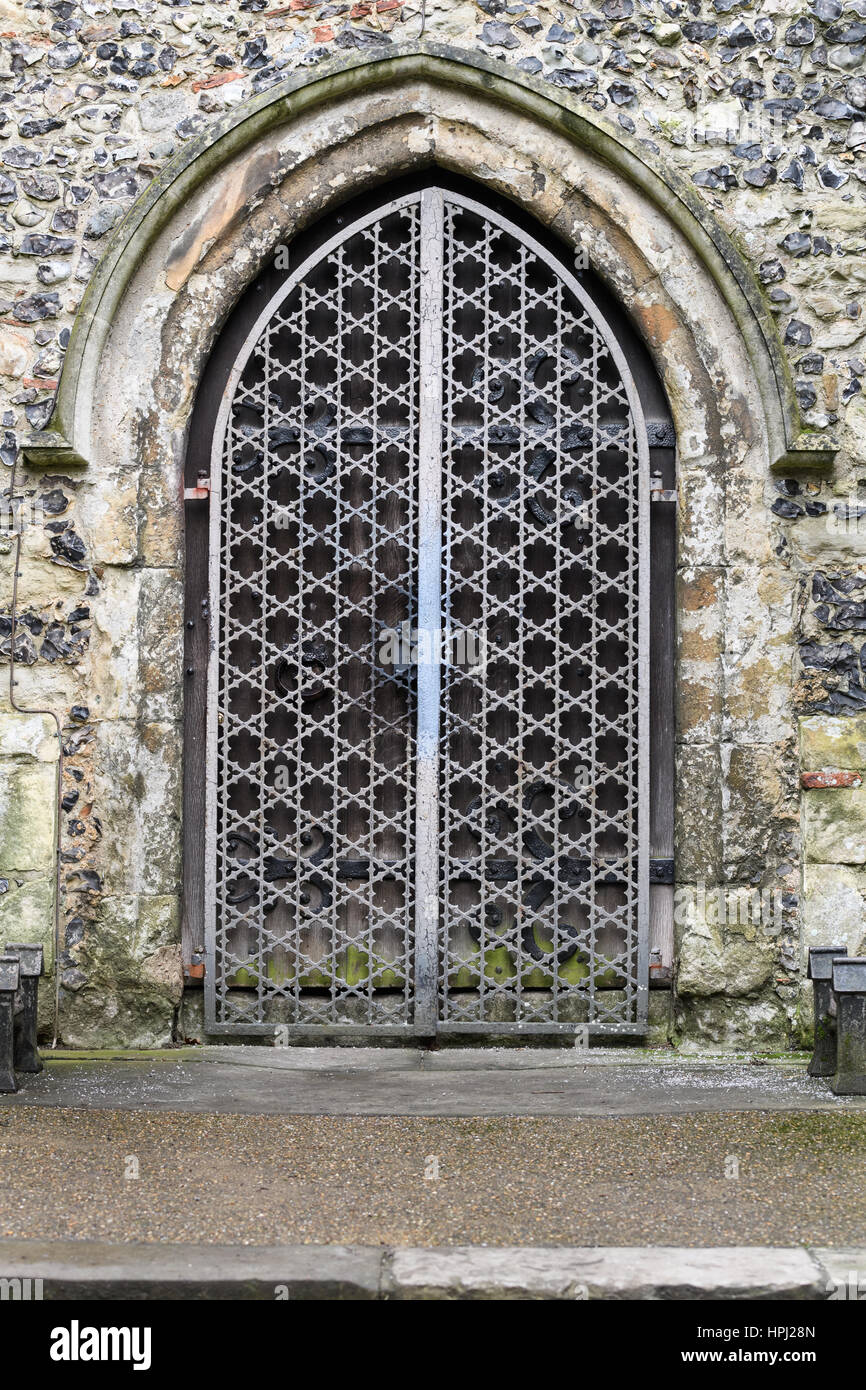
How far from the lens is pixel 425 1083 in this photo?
4.59m

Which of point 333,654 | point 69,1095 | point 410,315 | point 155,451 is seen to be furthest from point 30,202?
point 69,1095

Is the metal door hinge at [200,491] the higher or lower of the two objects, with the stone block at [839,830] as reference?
higher

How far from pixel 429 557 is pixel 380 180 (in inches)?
56.5

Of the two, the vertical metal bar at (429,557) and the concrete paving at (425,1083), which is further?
the vertical metal bar at (429,557)

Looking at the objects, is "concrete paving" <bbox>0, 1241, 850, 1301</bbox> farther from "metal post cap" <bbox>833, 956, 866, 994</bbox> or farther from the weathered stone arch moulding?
the weathered stone arch moulding

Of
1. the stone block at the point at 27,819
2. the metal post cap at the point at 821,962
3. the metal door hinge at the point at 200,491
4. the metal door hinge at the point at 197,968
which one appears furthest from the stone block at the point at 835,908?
the stone block at the point at 27,819

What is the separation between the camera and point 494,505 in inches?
201

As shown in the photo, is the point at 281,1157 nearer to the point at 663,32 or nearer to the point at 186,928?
the point at 186,928

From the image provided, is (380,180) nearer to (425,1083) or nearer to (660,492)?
(660,492)

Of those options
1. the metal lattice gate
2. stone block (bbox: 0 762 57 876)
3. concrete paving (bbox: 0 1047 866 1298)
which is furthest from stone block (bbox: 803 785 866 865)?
stone block (bbox: 0 762 57 876)

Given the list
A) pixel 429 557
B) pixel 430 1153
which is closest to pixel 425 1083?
pixel 430 1153

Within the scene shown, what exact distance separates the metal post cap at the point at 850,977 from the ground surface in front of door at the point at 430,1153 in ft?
1.14

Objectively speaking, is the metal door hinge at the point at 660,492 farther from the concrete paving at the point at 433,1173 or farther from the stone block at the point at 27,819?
the stone block at the point at 27,819

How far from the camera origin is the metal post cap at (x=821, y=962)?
4488 millimetres
